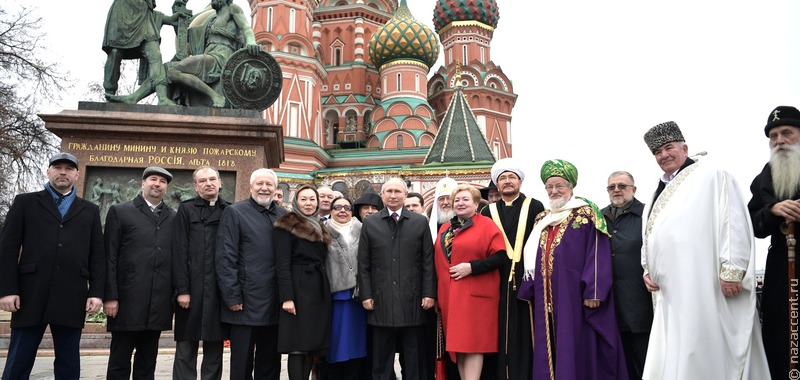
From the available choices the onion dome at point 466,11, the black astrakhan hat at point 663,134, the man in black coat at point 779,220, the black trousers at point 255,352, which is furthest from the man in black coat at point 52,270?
the onion dome at point 466,11

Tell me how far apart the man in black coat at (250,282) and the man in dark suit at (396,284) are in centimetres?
72

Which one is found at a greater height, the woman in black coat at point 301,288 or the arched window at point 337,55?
the arched window at point 337,55

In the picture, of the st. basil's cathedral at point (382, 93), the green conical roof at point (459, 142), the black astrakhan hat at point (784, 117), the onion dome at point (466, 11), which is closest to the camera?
the black astrakhan hat at point (784, 117)

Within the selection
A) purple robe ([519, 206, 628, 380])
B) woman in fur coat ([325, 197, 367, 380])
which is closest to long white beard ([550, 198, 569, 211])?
purple robe ([519, 206, 628, 380])

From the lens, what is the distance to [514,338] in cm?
421

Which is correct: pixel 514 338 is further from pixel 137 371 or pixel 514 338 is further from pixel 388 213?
pixel 137 371

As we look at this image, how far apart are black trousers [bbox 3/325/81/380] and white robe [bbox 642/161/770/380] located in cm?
385

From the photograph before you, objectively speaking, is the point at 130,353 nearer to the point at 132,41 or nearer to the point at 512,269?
the point at 512,269

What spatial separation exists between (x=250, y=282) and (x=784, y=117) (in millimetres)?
3691

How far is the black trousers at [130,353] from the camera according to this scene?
417 centimetres

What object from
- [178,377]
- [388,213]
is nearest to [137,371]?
[178,377]

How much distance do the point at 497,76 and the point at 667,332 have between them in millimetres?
34104

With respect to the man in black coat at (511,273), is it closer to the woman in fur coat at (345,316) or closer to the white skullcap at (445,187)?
the white skullcap at (445,187)

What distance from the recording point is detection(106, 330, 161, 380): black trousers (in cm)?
417
